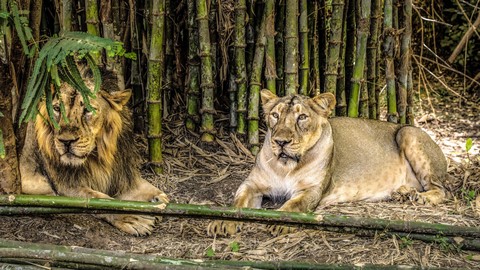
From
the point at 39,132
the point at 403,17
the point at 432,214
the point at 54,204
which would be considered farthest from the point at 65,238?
the point at 403,17

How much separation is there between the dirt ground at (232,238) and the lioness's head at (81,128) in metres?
0.39

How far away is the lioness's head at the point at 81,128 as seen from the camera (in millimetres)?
4766

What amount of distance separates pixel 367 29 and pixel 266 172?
1652 mm

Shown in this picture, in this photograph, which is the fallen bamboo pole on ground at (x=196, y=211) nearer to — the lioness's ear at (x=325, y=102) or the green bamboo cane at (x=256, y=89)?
the lioness's ear at (x=325, y=102)

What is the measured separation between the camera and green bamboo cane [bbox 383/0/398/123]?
662cm

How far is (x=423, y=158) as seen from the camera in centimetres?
599

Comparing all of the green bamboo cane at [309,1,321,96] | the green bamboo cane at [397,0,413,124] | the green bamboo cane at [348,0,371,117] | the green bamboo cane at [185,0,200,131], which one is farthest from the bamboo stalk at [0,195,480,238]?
the green bamboo cane at [397,0,413,124]

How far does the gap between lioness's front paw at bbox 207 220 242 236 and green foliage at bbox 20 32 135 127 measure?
48.8 inches

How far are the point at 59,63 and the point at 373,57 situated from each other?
332 centimetres

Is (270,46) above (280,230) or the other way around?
above

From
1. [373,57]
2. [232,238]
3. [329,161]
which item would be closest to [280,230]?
[232,238]

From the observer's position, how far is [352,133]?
6066 mm

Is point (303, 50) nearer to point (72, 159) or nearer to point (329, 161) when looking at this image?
point (329, 161)

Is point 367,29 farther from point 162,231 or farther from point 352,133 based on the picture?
point 162,231
